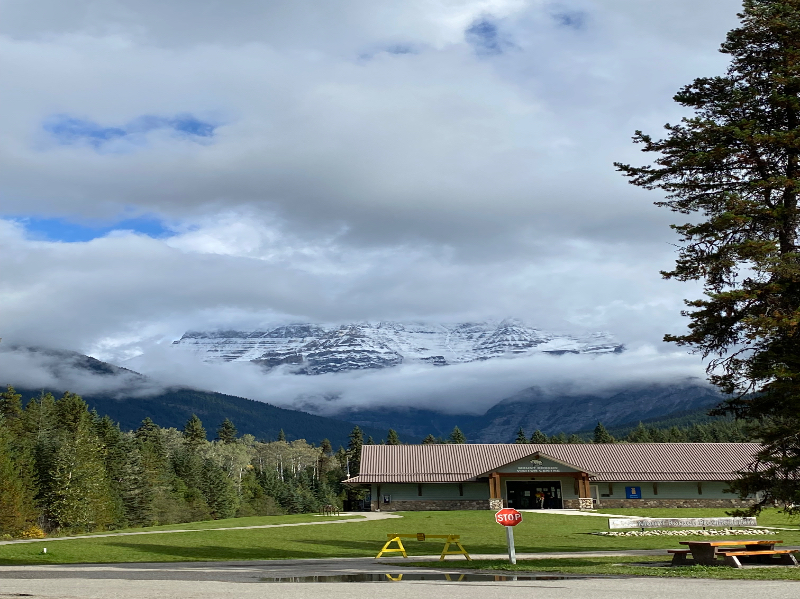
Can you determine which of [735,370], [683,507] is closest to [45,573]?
[735,370]

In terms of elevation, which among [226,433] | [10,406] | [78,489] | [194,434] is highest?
[10,406]

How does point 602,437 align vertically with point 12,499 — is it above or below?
above

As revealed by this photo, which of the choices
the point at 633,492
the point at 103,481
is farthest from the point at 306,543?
the point at 103,481

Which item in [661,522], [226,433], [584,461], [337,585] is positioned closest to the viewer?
[337,585]

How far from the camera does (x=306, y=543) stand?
30703 millimetres

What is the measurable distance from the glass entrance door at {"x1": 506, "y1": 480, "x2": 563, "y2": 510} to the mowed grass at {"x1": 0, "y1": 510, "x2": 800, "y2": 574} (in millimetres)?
22180

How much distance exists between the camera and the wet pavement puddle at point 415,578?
1612 cm

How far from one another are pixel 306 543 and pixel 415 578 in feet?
48.3

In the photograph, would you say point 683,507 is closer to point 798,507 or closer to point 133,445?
point 798,507

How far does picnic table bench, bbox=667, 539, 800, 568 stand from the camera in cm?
1812

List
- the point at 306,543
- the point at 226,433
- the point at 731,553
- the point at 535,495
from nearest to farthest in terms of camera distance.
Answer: the point at 731,553 < the point at 306,543 < the point at 535,495 < the point at 226,433

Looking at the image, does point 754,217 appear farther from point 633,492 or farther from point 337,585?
point 633,492

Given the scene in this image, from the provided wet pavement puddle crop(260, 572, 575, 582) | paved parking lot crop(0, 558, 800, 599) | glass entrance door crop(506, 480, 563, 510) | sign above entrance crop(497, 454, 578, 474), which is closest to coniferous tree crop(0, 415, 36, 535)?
sign above entrance crop(497, 454, 578, 474)

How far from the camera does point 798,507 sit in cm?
2003
